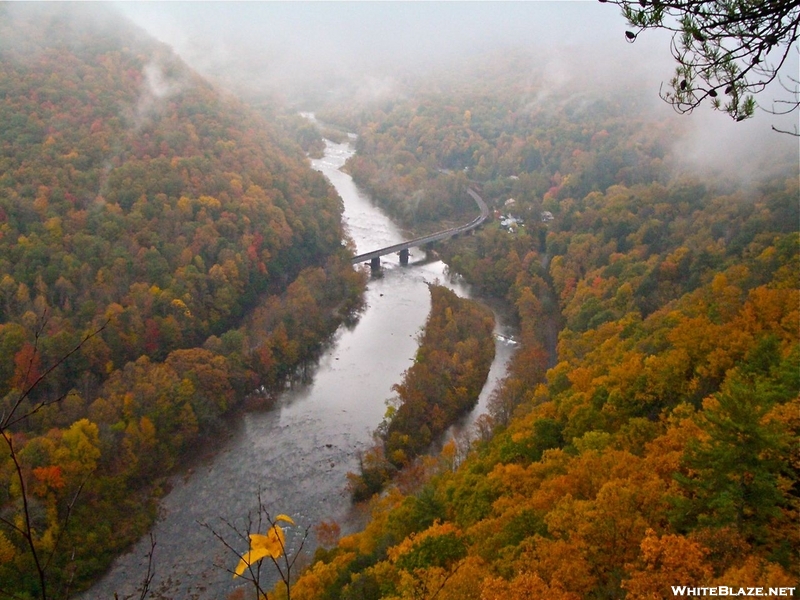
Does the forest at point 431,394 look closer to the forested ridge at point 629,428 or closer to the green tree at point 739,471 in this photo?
the forested ridge at point 629,428

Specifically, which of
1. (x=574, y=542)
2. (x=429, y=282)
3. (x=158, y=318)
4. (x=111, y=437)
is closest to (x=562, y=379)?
(x=574, y=542)

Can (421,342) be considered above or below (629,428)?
below

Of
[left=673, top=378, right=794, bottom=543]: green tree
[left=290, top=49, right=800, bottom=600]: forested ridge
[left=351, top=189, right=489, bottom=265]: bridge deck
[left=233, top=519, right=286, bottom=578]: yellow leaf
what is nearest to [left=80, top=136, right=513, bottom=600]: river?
[left=290, top=49, right=800, bottom=600]: forested ridge

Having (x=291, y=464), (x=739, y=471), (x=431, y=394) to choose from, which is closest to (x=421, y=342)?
(x=431, y=394)

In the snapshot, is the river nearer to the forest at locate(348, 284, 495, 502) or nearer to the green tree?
the forest at locate(348, 284, 495, 502)

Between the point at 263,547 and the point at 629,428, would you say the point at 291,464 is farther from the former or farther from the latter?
the point at 263,547

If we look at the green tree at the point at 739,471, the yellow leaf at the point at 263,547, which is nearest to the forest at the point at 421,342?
the green tree at the point at 739,471
